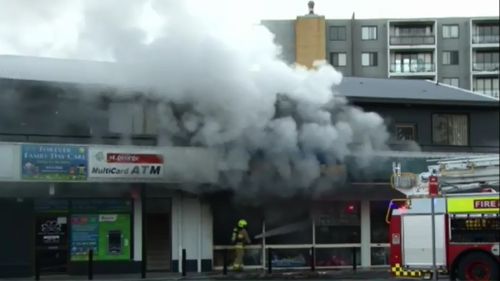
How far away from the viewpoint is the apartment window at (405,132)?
24.0m

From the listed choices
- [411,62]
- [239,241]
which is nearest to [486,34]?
[411,62]

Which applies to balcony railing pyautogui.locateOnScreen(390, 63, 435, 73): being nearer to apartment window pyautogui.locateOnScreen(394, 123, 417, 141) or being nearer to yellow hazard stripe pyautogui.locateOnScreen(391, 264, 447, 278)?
apartment window pyautogui.locateOnScreen(394, 123, 417, 141)

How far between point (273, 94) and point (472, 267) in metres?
7.28

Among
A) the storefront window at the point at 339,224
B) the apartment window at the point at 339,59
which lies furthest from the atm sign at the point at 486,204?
the apartment window at the point at 339,59

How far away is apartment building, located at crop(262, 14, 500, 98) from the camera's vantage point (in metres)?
68.2

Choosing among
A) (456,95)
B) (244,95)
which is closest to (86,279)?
(244,95)

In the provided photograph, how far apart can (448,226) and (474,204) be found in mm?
817

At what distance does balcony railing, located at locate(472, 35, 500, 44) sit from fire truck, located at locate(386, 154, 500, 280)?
2119 inches

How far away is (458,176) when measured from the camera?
1606 cm

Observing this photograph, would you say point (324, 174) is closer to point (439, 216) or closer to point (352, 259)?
point (352, 259)

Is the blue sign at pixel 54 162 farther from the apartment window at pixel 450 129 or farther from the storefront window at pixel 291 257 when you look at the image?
the apartment window at pixel 450 129

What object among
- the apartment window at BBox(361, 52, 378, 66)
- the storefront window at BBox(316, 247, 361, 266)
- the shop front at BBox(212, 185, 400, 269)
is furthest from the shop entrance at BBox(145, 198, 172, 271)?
the apartment window at BBox(361, 52, 378, 66)

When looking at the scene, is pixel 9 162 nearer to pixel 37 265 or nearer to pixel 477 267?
pixel 37 265

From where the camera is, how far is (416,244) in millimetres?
16984
